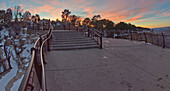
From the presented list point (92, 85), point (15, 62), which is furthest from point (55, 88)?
point (15, 62)

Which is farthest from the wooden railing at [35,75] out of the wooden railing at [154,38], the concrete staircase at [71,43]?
the wooden railing at [154,38]

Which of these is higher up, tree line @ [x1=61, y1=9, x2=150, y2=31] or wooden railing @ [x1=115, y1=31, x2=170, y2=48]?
tree line @ [x1=61, y1=9, x2=150, y2=31]

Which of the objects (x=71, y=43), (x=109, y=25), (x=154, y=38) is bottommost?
(x=71, y=43)

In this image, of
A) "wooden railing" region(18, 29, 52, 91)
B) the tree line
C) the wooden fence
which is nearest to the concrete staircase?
"wooden railing" region(18, 29, 52, 91)

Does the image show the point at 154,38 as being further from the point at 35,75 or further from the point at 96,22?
the point at 96,22

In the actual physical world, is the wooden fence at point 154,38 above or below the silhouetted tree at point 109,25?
below

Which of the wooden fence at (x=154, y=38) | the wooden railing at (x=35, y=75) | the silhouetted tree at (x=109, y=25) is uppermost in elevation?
the silhouetted tree at (x=109, y=25)

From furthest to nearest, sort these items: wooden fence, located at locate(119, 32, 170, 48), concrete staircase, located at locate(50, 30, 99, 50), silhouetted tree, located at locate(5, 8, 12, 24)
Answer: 1. silhouetted tree, located at locate(5, 8, 12, 24)
2. wooden fence, located at locate(119, 32, 170, 48)
3. concrete staircase, located at locate(50, 30, 99, 50)

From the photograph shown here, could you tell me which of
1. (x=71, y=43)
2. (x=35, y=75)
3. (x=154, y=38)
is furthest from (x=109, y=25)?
(x=35, y=75)

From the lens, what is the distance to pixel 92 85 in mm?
2627

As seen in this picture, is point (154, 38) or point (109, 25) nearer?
point (154, 38)

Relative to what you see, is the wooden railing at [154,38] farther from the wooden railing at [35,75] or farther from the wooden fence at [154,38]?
the wooden railing at [35,75]

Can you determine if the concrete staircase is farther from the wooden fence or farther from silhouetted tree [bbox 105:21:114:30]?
silhouetted tree [bbox 105:21:114:30]

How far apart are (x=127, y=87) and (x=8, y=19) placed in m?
63.0
